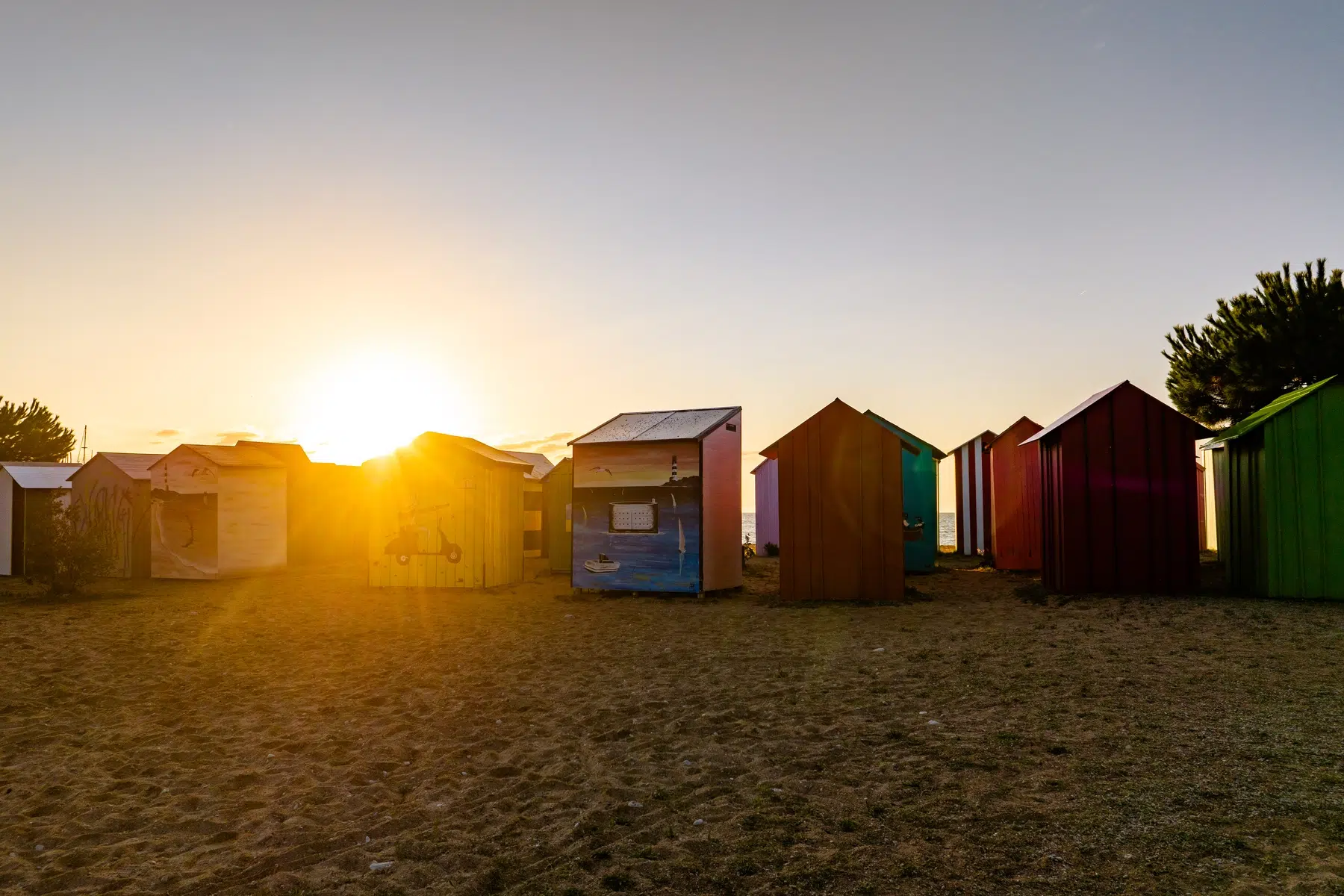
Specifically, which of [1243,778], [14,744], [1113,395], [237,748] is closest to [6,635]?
[14,744]

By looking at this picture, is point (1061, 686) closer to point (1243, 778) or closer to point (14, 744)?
point (1243, 778)

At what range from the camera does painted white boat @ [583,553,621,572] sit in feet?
55.1

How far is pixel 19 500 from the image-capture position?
24141 millimetres

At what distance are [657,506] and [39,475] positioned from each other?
1999cm

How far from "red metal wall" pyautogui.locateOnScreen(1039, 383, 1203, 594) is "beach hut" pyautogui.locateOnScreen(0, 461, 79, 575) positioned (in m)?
26.0

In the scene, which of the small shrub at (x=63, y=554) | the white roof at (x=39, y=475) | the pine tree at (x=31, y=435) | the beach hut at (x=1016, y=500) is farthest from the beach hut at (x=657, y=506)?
the pine tree at (x=31, y=435)

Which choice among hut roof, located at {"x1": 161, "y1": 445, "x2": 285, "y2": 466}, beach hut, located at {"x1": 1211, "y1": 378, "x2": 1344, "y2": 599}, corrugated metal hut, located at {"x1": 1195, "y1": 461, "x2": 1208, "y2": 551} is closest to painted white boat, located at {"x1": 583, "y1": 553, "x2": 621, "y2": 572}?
hut roof, located at {"x1": 161, "y1": 445, "x2": 285, "y2": 466}


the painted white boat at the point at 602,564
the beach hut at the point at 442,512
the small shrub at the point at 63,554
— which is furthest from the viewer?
the beach hut at the point at 442,512

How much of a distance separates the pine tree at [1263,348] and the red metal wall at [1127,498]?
13.2 m

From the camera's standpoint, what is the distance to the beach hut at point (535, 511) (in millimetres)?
24156

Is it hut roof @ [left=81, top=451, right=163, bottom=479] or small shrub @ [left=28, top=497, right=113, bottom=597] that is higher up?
Result: hut roof @ [left=81, top=451, right=163, bottom=479]

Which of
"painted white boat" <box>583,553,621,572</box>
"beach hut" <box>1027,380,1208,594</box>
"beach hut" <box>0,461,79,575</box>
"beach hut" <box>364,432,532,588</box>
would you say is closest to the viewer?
"beach hut" <box>1027,380,1208,594</box>

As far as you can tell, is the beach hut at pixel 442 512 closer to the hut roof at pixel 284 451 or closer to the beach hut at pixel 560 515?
the beach hut at pixel 560 515

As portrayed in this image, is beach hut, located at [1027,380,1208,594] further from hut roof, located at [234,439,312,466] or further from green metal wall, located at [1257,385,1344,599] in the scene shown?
hut roof, located at [234,439,312,466]
